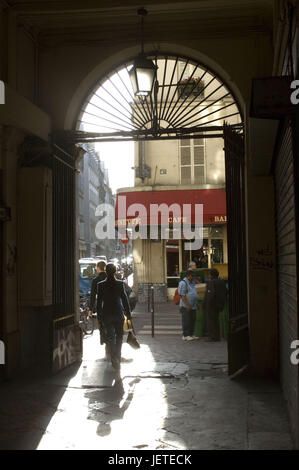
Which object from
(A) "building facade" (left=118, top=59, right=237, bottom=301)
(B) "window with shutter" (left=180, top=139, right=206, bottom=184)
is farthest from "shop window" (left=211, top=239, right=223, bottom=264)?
(B) "window with shutter" (left=180, top=139, right=206, bottom=184)

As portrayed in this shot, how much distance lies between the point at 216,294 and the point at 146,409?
5.69 m

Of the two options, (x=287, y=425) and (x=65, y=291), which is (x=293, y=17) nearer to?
(x=287, y=425)

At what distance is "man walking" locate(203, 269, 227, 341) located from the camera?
38.1 ft

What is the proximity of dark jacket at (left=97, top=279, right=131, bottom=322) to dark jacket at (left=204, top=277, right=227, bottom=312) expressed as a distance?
150 inches

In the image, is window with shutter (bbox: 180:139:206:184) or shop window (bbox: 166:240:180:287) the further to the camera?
shop window (bbox: 166:240:180:287)

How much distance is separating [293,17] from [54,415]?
4.63m

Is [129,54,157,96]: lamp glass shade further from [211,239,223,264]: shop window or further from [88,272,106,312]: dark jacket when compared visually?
[211,239,223,264]: shop window

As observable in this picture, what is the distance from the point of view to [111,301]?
808cm

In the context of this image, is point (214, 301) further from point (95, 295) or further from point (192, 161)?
point (192, 161)

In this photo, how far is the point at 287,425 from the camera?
17.9 ft

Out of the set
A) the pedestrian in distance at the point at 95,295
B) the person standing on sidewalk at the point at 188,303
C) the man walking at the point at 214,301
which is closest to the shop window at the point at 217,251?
the person standing on sidewalk at the point at 188,303

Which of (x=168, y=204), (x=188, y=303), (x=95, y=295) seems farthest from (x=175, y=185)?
(x=95, y=295)
